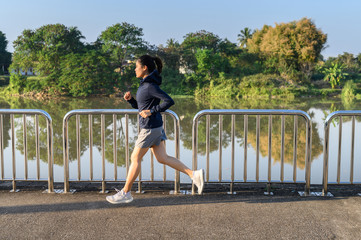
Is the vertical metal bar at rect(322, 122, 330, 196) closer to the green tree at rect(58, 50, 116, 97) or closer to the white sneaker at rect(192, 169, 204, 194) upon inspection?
the white sneaker at rect(192, 169, 204, 194)

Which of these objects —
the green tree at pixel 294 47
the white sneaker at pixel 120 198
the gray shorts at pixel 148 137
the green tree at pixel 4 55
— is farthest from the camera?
the green tree at pixel 4 55

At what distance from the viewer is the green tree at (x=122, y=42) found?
54.2 m

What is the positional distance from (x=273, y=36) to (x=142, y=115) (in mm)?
55438

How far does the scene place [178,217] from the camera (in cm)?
438

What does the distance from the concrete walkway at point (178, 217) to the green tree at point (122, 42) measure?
4980 cm

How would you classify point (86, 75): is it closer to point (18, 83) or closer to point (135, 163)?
point (18, 83)

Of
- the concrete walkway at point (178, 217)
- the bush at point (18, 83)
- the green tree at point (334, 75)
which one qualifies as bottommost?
the concrete walkway at point (178, 217)

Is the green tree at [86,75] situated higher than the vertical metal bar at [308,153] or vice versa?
the green tree at [86,75]

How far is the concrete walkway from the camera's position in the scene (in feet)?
13.0

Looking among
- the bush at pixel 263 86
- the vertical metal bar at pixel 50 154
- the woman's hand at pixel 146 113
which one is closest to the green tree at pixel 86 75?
the bush at pixel 263 86

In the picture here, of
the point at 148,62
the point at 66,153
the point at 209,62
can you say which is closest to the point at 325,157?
the point at 148,62

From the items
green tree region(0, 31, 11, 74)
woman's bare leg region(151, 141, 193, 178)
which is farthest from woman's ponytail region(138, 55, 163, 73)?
green tree region(0, 31, 11, 74)

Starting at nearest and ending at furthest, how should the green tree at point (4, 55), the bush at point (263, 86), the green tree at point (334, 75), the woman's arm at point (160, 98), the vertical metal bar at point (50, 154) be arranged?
1. the woman's arm at point (160, 98)
2. the vertical metal bar at point (50, 154)
3. the bush at point (263, 86)
4. the green tree at point (334, 75)
5. the green tree at point (4, 55)

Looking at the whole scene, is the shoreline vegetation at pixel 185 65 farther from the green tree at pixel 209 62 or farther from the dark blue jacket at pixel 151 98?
the dark blue jacket at pixel 151 98
